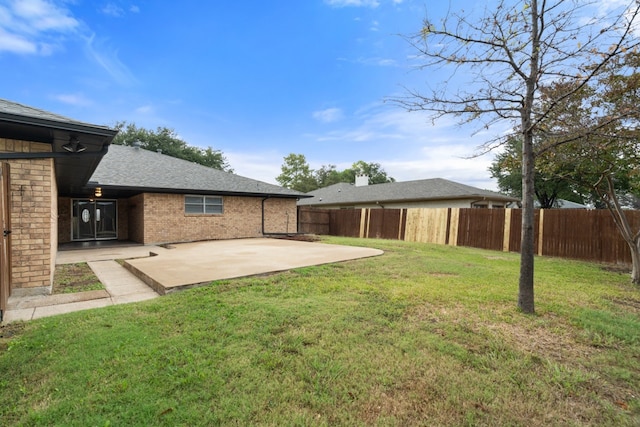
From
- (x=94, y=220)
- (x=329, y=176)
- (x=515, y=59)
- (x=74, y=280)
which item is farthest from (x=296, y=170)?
(x=515, y=59)

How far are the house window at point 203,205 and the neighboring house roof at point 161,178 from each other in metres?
0.43

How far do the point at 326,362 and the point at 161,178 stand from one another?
42.0ft

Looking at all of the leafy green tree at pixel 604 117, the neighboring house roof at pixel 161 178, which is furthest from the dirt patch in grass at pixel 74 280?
the leafy green tree at pixel 604 117

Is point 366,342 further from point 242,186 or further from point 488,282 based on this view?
point 242,186

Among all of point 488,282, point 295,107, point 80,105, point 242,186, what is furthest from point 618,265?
point 80,105

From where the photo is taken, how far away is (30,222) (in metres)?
4.57

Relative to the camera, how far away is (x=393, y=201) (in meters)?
20.5

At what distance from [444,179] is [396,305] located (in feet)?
61.8

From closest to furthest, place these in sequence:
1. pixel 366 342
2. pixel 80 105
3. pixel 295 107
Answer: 1. pixel 366 342
2. pixel 80 105
3. pixel 295 107

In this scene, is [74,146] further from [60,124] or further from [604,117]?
[604,117]

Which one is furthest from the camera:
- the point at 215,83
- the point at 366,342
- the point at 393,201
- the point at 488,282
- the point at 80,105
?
the point at 393,201

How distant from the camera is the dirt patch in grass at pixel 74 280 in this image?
199 inches

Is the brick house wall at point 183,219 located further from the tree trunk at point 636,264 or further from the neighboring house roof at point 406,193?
the tree trunk at point 636,264

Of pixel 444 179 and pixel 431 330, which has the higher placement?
pixel 444 179
